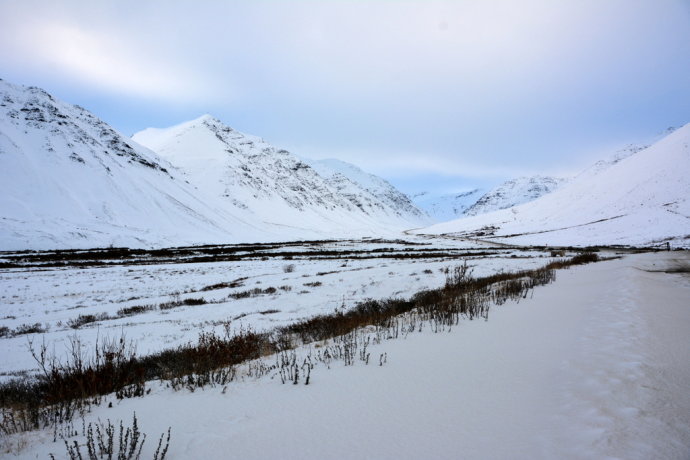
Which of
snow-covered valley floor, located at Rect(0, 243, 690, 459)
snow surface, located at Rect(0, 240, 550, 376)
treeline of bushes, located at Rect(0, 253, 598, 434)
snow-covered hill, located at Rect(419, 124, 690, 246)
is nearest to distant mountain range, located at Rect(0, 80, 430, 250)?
snow surface, located at Rect(0, 240, 550, 376)

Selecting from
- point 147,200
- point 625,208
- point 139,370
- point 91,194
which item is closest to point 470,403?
point 139,370

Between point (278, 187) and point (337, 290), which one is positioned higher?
point (278, 187)

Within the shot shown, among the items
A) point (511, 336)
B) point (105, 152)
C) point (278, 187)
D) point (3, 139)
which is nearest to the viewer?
point (511, 336)

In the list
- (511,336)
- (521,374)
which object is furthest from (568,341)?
(521,374)

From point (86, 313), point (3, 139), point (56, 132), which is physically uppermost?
point (56, 132)

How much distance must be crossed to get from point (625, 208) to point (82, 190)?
134m

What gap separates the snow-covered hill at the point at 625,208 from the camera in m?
61.6

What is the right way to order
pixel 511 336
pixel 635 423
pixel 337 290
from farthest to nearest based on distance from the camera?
pixel 337 290, pixel 511 336, pixel 635 423

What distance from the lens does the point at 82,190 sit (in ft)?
272

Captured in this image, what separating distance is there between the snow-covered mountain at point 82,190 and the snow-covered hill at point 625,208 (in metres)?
77.6

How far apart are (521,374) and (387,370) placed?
1.52 metres

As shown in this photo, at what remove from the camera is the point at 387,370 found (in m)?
4.39

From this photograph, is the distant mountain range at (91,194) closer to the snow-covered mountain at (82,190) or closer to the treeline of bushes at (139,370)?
the snow-covered mountain at (82,190)

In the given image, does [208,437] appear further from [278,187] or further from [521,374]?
[278,187]
